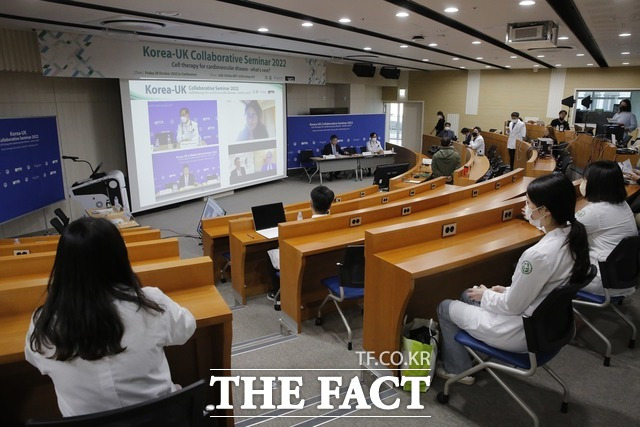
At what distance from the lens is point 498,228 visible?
3.14 m

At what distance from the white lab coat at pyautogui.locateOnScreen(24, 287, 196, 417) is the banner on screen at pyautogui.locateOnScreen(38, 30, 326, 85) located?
638 centimetres

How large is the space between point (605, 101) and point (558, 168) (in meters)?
6.56

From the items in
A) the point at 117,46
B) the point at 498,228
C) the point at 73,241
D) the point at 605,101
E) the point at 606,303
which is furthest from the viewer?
the point at 605,101

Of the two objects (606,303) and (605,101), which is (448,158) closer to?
(606,303)

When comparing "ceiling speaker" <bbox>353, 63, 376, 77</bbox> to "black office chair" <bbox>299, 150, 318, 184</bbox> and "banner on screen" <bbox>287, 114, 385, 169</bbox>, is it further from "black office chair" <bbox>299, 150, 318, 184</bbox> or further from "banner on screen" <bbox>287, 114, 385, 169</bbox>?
"black office chair" <bbox>299, 150, 318, 184</bbox>

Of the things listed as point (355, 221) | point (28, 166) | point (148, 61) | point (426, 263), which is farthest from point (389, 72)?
point (426, 263)

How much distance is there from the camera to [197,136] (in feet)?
28.7

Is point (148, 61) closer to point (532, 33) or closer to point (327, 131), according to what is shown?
point (327, 131)

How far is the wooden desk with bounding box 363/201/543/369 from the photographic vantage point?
2.45 meters

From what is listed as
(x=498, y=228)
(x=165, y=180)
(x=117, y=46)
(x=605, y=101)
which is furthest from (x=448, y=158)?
(x=605, y=101)

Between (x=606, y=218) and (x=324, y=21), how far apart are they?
445cm

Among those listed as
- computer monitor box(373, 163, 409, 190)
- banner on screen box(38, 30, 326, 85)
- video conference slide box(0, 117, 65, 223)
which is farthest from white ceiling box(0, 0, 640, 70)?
computer monitor box(373, 163, 409, 190)

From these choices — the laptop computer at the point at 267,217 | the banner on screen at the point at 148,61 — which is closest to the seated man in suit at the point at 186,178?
the banner on screen at the point at 148,61

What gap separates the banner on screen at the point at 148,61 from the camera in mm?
6440
